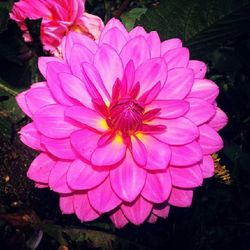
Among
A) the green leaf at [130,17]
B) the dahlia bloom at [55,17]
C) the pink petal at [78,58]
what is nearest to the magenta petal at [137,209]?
the pink petal at [78,58]

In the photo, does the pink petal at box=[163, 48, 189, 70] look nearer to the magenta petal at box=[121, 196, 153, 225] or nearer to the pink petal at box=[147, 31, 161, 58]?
the pink petal at box=[147, 31, 161, 58]

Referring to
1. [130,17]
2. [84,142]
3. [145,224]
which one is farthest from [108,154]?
[130,17]

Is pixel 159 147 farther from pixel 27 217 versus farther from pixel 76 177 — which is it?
pixel 27 217

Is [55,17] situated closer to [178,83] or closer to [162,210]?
[178,83]

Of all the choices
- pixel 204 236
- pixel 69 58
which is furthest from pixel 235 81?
pixel 69 58

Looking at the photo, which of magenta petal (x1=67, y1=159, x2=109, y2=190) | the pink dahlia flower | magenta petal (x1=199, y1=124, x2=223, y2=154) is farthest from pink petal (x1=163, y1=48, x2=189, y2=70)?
magenta petal (x1=67, y1=159, x2=109, y2=190)
